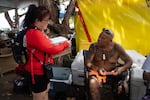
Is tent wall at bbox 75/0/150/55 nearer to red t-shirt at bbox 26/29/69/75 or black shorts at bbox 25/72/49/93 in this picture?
black shorts at bbox 25/72/49/93

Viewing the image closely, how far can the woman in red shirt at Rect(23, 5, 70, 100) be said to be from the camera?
12.3 feet

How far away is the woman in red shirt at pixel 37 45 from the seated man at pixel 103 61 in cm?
127

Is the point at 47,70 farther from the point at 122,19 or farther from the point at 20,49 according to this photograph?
the point at 122,19

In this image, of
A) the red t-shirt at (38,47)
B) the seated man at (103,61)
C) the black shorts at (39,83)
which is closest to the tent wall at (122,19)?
the seated man at (103,61)

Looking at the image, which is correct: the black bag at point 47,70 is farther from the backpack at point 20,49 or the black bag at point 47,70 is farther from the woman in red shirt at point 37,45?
the backpack at point 20,49

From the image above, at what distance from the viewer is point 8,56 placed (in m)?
7.77

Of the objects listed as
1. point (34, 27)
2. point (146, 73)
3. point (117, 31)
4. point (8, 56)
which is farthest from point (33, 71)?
point (8, 56)

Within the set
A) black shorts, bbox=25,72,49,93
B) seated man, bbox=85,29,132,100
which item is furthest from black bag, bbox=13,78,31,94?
black shorts, bbox=25,72,49,93

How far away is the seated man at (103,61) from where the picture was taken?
511 centimetres

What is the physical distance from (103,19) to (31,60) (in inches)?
129

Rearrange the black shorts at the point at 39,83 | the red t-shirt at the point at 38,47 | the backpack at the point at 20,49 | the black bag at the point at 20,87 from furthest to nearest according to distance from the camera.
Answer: the black bag at the point at 20,87, the black shorts at the point at 39,83, the backpack at the point at 20,49, the red t-shirt at the point at 38,47

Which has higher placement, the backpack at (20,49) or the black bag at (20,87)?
the backpack at (20,49)

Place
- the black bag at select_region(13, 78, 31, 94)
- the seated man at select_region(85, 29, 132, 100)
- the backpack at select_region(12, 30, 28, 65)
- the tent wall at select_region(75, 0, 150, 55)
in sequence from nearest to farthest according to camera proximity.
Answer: the backpack at select_region(12, 30, 28, 65) → the seated man at select_region(85, 29, 132, 100) → the black bag at select_region(13, 78, 31, 94) → the tent wall at select_region(75, 0, 150, 55)

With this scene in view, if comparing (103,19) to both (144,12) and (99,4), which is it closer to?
(99,4)
